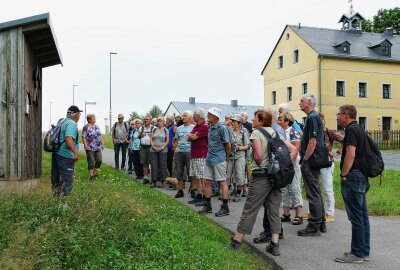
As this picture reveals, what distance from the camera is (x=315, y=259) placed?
6.20 m

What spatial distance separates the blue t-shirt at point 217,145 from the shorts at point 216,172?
68 millimetres

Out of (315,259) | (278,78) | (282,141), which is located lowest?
(315,259)

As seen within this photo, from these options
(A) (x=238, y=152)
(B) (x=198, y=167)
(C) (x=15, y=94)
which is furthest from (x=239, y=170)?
(C) (x=15, y=94)

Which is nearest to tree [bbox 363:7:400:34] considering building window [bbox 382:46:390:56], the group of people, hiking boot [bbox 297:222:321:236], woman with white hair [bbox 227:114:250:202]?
building window [bbox 382:46:390:56]

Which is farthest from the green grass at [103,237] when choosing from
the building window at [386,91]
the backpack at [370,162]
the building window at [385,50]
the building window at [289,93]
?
the building window at [385,50]

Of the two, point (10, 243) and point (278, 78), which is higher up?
point (278, 78)

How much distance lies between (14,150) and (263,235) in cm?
554

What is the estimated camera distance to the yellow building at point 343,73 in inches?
1764

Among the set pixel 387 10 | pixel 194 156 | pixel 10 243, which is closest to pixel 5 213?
pixel 10 243

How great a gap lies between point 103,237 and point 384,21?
58312mm

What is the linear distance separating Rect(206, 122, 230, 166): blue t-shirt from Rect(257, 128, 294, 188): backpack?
240 cm

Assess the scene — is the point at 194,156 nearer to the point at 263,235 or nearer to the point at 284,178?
the point at 263,235

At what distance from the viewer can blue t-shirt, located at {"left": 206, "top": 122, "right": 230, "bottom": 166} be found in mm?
8766

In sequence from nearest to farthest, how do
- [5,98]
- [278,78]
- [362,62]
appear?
1. [5,98]
2. [362,62]
3. [278,78]
